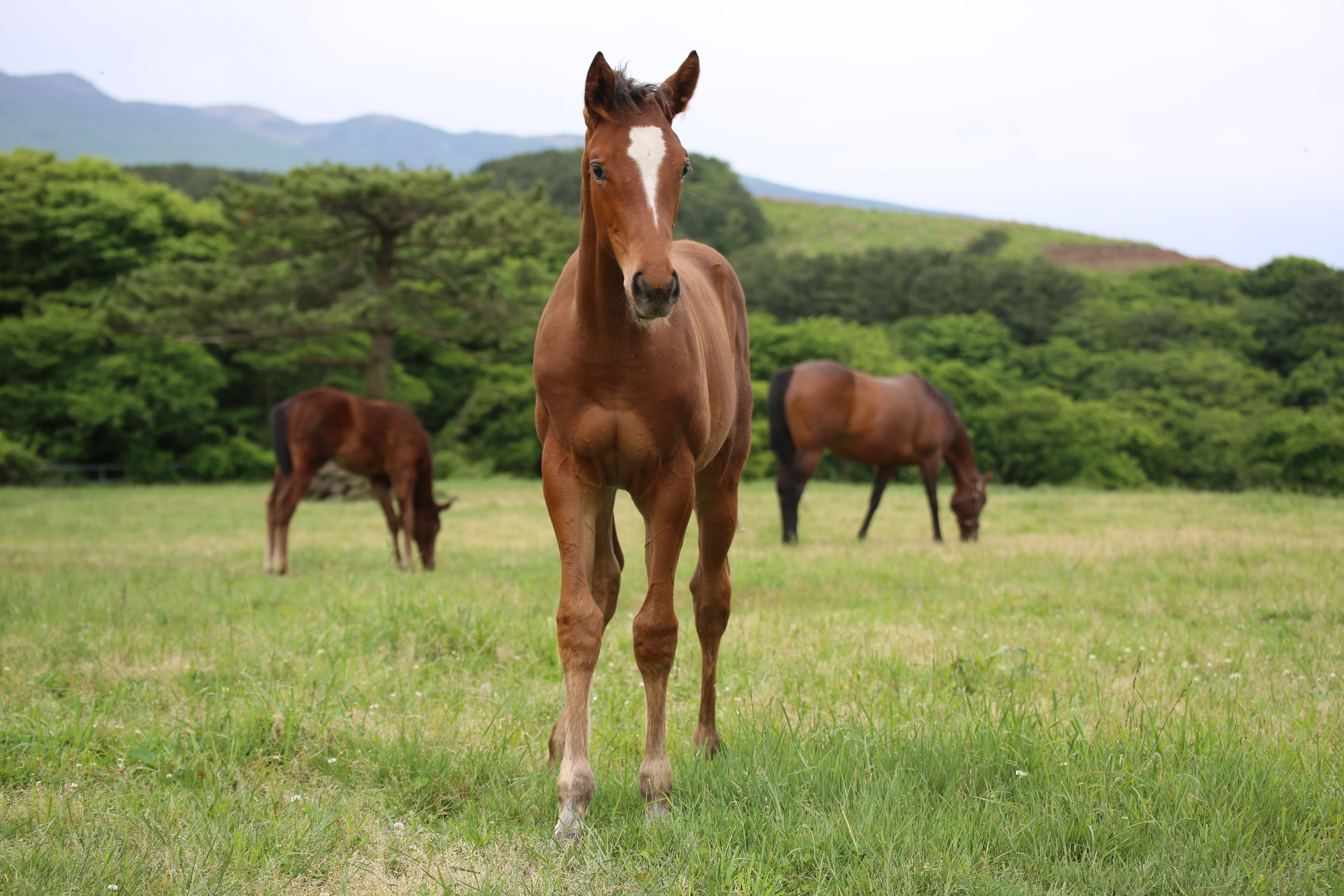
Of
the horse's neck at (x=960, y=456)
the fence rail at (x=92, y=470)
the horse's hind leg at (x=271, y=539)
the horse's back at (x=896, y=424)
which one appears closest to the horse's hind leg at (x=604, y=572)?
the horse's hind leg at (x=271, y=539)

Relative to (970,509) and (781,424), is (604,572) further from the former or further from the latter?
(970,509)

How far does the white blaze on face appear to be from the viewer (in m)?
2.69

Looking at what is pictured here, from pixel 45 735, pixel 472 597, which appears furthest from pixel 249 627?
pixel 45 735

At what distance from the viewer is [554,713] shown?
3943mm

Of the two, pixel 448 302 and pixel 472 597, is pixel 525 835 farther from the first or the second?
pixel 448 302

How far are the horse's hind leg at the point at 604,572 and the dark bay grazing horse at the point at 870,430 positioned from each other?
757cm

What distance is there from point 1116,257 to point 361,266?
207 feet

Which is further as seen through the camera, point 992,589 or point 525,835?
point 992,589

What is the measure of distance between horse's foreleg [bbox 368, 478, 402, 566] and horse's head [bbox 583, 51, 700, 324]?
744 centimetres

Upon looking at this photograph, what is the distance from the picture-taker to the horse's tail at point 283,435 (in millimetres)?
9734

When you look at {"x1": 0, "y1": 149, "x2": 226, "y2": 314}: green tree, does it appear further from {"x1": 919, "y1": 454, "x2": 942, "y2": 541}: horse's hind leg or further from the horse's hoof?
the horse's hoof

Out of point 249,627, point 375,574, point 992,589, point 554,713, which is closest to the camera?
point 554,713

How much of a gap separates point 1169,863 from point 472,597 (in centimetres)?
505

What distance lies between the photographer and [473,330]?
2280cm
